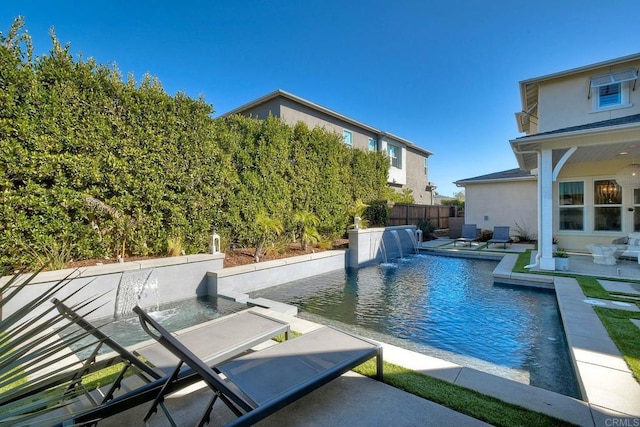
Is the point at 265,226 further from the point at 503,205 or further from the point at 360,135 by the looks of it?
the point at 503,205

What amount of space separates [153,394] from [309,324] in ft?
8.29

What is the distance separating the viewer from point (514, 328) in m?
5.18

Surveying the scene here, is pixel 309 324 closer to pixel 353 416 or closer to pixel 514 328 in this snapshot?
pixel 353 416

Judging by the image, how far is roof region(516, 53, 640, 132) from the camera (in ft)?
33.1

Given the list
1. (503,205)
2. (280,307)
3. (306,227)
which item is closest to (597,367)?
(280,307)

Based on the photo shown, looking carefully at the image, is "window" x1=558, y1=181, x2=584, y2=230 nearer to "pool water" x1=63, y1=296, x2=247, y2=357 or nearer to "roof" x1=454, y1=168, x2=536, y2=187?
"roof" x1=454, y1=168, x2=536, y2=187

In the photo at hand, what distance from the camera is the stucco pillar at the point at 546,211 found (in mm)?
8391

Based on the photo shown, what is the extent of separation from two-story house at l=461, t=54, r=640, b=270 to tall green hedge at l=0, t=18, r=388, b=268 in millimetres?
7848

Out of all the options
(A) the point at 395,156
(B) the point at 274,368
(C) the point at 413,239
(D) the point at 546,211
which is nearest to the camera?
(B) the point at 274,368

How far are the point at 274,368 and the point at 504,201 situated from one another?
1753cm

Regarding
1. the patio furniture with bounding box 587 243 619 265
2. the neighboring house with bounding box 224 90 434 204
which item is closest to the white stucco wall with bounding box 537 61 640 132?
A: the patio furniture with bounding box 587 243 619 265

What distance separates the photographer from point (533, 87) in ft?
39.7

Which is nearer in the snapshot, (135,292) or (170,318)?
(170,318)

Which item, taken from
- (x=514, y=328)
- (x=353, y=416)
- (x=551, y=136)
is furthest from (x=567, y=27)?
(x=353, y=416)
